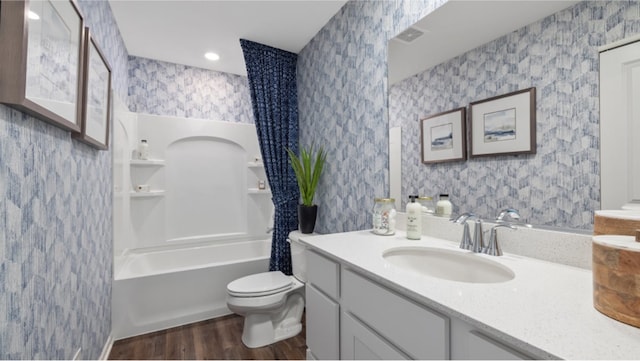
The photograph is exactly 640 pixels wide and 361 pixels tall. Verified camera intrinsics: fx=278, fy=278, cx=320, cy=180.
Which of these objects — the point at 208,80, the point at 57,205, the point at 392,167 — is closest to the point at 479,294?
the point at 392,167

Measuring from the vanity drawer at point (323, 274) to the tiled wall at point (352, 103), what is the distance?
2.01 feet

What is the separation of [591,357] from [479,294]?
27 cm

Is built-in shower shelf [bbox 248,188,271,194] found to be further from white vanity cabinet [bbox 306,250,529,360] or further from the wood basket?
the wood basket

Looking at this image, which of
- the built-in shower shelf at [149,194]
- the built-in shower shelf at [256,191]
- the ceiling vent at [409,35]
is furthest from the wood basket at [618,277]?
the built-in shower shelf at [149,194]

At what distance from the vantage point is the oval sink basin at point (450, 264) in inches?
40.1

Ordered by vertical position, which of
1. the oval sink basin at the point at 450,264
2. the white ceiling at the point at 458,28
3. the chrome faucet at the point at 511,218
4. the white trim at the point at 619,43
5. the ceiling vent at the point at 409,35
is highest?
the ceiling vent at the point at 409,35

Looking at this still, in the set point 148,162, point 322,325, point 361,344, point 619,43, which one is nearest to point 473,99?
point 619,43

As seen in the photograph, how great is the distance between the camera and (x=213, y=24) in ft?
7.54

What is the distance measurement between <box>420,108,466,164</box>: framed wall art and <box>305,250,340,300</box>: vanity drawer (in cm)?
74

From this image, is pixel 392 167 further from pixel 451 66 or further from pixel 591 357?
pixel 591 357

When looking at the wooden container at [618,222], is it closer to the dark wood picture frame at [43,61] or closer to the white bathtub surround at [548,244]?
the white bathtub surround at [548,244]

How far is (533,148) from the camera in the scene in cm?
101

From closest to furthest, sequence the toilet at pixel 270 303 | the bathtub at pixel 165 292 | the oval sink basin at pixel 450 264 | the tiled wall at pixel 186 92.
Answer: the oval sink basin at pixel 450 264
the toilet at pixel 270 303
the bathtub at pixel 165 292
the tiled wall at pixel 186 92

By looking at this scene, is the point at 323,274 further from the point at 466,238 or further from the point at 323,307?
the point at 466,238
